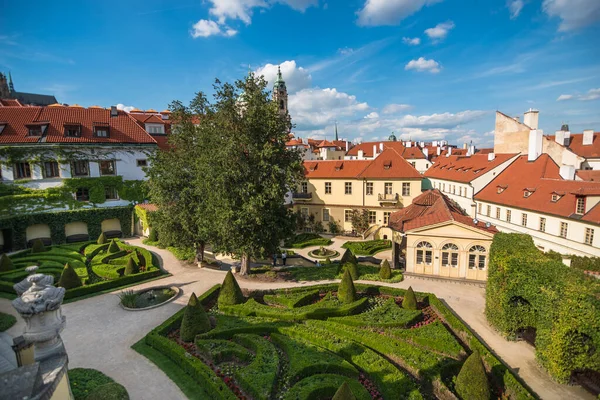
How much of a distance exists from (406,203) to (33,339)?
3792 centimetres

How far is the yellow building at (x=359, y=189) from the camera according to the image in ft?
130

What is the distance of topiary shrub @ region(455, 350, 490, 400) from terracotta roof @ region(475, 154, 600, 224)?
22.1 meters

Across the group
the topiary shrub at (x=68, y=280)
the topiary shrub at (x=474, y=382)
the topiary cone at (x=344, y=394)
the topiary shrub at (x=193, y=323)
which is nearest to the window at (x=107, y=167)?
the topiary shrub at (x=68, y=280)

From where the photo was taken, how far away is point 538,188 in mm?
33281

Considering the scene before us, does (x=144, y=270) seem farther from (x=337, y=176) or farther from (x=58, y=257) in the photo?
(x=337, y=176)

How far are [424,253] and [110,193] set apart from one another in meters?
35.8

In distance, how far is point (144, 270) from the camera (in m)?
25.3

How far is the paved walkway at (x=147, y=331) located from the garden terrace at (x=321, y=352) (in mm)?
896

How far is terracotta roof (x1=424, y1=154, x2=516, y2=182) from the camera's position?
44109 millimetres

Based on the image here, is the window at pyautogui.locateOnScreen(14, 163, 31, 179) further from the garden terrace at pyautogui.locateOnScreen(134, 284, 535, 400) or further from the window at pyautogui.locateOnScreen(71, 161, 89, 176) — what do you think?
the garden terrace at pyautogui.locateOnScreen(134, 284, 535, 400)

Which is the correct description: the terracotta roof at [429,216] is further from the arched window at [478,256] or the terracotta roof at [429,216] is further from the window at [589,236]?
the window at [589,236]

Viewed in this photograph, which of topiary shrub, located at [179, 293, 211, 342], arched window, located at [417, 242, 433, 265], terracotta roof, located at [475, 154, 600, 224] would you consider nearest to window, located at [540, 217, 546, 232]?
terracotta roof, located at [475, 154, 600, 224]

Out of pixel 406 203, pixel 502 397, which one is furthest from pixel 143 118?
pixel 502 397

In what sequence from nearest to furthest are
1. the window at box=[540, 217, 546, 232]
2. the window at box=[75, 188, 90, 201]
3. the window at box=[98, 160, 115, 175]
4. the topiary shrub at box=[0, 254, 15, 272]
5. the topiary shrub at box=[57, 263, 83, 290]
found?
the topiary shrub at box=[57, 263, 83, 290] < the topiary shrub at box=[0, 254, 15, 272] < the window at box=[540, 217, 546, 232] < the window at box=[75, 188, 90, 201] < the window at box=[98, 160, 115, 175]
